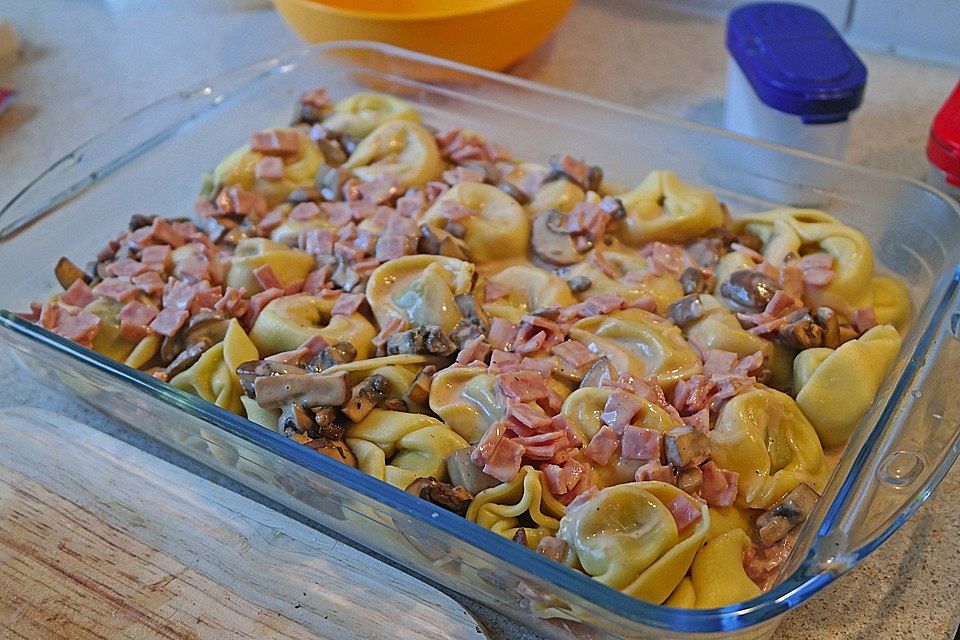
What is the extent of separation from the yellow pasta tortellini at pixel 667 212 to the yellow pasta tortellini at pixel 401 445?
565mm

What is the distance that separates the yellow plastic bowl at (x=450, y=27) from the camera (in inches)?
78.5

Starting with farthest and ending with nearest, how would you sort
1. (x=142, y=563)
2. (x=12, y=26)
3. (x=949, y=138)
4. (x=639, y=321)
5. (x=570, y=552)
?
(x=12, y=26) → (x=949, y=138) → (x=639, y=321) → (x=142, y=563) → (x=570, y=552)

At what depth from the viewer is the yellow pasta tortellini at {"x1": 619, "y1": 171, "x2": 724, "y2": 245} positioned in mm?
1620

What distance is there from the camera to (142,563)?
122 centimetres

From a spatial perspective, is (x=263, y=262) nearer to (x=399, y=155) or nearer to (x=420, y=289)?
(x=420, y=289)

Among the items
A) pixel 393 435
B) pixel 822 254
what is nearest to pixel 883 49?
pixel 822 254

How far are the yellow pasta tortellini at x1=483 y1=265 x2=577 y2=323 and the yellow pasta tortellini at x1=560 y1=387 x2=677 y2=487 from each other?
232 mm

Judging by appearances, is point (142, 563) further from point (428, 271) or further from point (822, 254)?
point (822, 254)

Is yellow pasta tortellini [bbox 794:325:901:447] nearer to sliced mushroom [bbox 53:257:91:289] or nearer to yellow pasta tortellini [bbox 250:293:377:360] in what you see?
yellow pasta tortellini [bbox 250:293:377:360]

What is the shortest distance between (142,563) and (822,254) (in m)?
1.12

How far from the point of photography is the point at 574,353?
136cm

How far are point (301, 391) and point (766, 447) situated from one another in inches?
25.1

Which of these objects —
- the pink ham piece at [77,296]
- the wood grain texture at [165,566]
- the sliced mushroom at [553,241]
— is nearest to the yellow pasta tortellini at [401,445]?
the wood grain texture at [165,566]

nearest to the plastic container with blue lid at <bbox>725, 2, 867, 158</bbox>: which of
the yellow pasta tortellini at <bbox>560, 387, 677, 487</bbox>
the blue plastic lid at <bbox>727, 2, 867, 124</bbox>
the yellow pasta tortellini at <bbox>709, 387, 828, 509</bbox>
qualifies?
the blue plastic lid at <bbox>727, 2, 867, 124</bbox>
